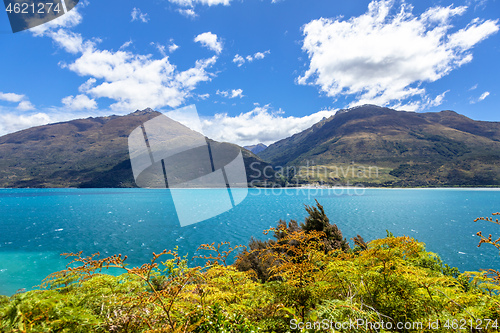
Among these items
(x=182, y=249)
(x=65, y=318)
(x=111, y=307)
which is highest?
(x=65, y=318)

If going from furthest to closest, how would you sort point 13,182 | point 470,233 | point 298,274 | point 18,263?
1. point 13,182
2. point 470,233
3. point 18,263
4. point 298,274

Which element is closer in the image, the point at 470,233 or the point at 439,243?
the point at 439,243

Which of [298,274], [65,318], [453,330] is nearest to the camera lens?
[65,318]

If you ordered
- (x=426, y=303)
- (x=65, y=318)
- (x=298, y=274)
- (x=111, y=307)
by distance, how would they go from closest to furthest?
(x=65, y=318), (x=111, y=307), (x=426, y=303), (x=298, y=274)

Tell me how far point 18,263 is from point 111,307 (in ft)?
96.4

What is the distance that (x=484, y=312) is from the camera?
2.73m

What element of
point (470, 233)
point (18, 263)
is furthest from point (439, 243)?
point (18, 263)

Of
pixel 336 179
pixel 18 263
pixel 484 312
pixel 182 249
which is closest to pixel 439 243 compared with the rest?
pixel 182 249

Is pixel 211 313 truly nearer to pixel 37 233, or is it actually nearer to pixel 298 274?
pixel 298 274

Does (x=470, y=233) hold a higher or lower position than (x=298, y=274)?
lower

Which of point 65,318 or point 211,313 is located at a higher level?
point 65,318

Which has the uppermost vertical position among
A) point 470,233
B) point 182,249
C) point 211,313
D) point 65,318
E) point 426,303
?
point 65,318

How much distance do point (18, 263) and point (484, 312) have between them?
108 ft

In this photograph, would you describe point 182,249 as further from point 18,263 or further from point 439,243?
point 439,243
